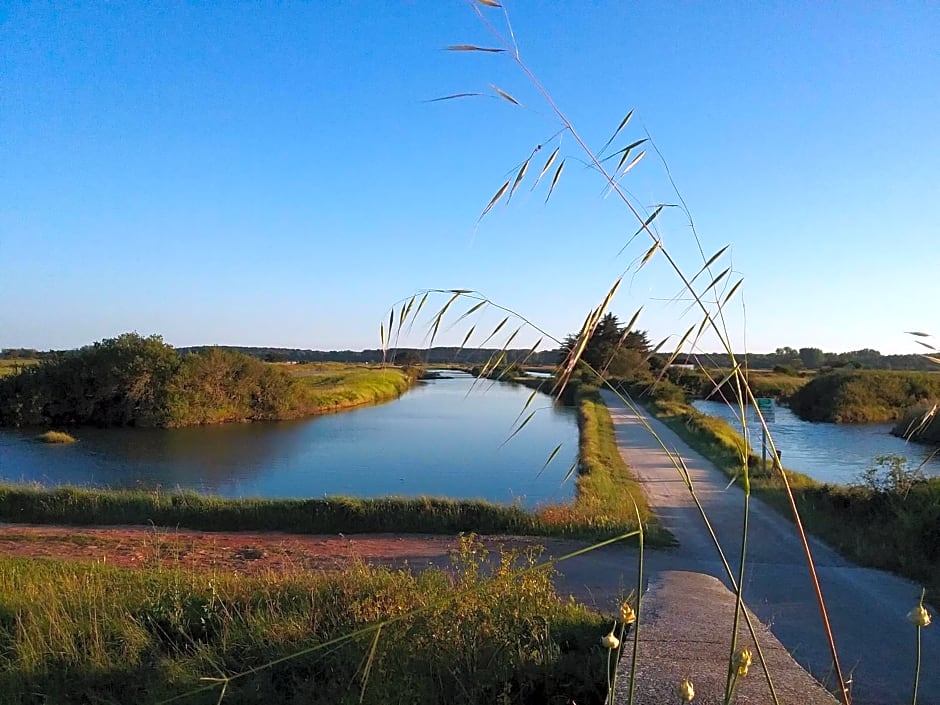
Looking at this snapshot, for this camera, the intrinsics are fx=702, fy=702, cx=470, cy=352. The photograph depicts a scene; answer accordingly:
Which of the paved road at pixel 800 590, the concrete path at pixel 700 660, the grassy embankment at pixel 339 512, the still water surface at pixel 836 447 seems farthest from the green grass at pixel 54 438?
the concrete path at pixel 700 660

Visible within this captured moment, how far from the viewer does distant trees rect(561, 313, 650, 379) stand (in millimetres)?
1686

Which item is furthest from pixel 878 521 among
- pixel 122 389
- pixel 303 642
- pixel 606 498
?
pixel 122 389

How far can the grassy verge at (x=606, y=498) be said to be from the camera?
10.8 m

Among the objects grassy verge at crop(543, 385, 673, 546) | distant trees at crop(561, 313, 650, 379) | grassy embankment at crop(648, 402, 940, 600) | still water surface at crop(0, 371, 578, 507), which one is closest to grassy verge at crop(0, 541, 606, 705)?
distant trees at crop(561, 313, 650, 379)

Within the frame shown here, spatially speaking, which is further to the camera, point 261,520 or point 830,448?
point 830,448

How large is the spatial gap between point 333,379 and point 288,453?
28652 millimetres

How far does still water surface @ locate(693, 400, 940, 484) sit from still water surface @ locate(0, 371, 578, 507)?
256 inches

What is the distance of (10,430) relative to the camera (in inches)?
1296

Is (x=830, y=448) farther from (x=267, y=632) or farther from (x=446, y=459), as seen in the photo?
(x=267, y=632)

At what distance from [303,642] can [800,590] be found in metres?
5.82

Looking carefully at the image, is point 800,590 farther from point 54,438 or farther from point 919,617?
point 54,438

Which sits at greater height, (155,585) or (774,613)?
(155,585)

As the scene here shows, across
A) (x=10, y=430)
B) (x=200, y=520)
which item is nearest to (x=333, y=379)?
(x=10, y=430)

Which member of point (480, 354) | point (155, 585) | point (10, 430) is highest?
point (480, 354)
